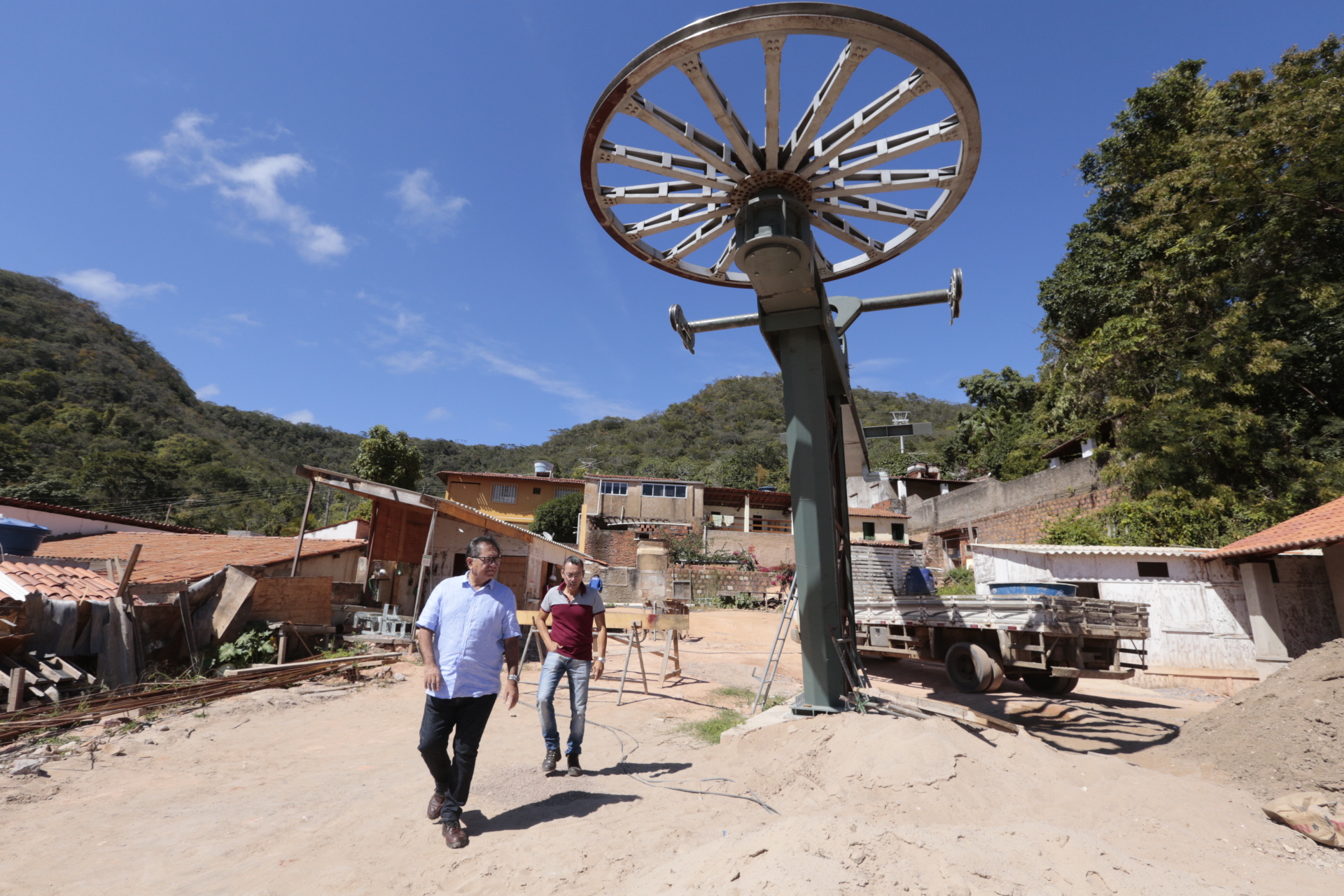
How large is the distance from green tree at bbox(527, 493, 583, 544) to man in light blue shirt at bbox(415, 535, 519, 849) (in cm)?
2870

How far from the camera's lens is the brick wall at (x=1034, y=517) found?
19.5m

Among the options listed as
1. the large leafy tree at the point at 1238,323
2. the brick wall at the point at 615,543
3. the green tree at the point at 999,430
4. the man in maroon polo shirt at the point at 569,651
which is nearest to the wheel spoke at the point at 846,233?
the man in maroon polo shirt at the point at 569,651

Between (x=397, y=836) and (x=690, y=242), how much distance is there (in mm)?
6235

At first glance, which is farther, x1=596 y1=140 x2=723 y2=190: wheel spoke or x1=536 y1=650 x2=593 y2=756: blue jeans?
x1=596 y1=140 x2=723 y2=190: wheel spoke

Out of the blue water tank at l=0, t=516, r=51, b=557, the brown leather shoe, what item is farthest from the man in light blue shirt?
the blue water tank at l=0, t=516, r=51, b=557

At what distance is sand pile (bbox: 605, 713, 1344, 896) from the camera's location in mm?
2596

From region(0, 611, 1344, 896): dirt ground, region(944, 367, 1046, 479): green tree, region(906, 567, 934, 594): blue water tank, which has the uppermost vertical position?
region(944, 367, 1046, 479): green tree

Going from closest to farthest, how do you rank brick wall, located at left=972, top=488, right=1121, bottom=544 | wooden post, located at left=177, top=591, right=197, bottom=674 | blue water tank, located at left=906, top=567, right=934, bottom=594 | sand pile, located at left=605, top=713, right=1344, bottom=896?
sand pile, located at left=605, top=713, right=1344, bottom=896, wooden post, located at left=177, top=591, right=197, bottom=674, blue water tank, located at left=906, top=567, right=934, bottom=594, brick wall, located at left=972, top=488, right=1121, bottom=544

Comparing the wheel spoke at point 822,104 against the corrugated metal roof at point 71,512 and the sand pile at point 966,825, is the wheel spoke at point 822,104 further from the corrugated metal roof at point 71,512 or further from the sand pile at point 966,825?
the corrugated metal roof at point 71,512

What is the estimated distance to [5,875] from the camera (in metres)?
2.95

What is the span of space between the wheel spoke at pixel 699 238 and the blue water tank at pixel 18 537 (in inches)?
531

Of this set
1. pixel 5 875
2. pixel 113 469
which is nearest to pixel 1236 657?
pixel 5 875

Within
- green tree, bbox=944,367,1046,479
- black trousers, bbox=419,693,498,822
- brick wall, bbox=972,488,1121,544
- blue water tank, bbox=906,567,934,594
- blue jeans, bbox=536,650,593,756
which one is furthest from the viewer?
green tree, bbox=944,367,1046,479

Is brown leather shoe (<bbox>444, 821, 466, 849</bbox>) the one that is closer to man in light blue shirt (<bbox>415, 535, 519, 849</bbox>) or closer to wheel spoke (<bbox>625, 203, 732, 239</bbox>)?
man in light blue shirt (<bbox>415, 535, 519, 849</bbox>)
